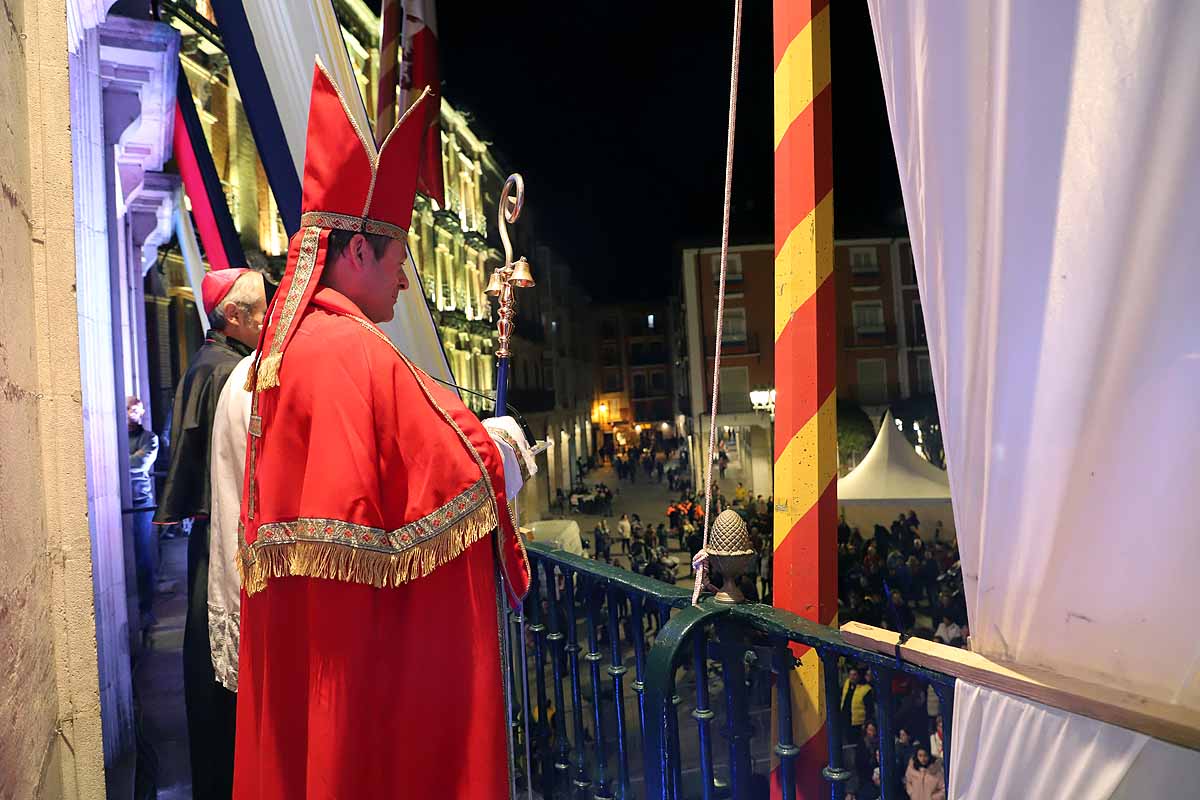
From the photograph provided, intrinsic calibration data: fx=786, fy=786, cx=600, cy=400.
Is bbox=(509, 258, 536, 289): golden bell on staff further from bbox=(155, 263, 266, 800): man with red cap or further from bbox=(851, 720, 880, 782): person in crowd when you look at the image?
bbox=(851, 720, 880, 782): person in crowd

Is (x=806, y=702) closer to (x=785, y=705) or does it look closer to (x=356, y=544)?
(x=785, y=705)

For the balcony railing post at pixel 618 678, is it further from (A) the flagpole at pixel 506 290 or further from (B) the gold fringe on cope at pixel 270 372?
(B) the gold fringe on cope at pixel 270 372

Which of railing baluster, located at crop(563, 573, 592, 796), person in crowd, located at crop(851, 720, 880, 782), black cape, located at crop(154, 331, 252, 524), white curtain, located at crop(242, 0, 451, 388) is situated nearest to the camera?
railing baluster, located at crop(563, 573, 592, 796)

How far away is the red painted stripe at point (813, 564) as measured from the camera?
80.9 inches

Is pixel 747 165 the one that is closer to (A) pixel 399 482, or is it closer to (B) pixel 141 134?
(B) pixel 141 134

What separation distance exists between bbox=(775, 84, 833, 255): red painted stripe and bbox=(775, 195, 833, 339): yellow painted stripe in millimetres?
24

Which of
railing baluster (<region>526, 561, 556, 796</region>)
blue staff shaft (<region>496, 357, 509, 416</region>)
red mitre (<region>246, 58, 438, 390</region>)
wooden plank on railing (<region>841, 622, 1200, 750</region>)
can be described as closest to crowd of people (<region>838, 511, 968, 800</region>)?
railing baluster (<region>526, 561, 556, 796</region>)

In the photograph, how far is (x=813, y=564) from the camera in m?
2.06

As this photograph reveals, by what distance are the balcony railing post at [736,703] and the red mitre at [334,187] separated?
106 centimetres

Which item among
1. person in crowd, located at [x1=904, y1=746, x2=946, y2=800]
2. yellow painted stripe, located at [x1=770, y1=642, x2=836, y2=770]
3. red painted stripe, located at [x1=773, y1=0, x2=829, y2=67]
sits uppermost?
red painted stripe, located at [x1=773, y1=0, x2=829, y2=67]

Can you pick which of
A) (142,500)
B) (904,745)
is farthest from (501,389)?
(142,500)

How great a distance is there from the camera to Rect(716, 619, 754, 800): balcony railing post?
1.63 meters

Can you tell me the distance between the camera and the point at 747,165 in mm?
11156

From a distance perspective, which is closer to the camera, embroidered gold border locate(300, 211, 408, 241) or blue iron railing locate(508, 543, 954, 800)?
blue iron railing locate(508, 543, 954, 800)
